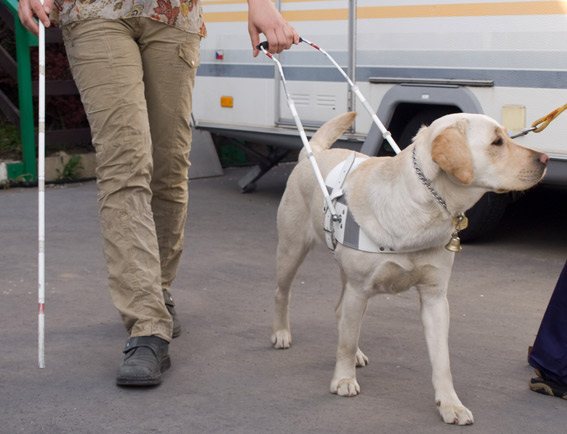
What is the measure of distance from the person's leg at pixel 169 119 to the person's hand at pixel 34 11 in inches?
16.5

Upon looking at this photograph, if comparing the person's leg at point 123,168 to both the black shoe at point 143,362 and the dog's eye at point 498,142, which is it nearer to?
the black shoe at point 143,362

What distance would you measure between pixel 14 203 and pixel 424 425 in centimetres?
540

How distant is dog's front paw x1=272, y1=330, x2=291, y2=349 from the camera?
4.04 meters

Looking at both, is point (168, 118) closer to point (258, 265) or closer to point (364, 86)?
point (258, 265)

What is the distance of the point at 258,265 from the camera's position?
5.66m

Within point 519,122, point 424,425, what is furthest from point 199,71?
point 424,425

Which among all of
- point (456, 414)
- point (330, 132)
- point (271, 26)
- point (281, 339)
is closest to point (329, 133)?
point (330, 132)

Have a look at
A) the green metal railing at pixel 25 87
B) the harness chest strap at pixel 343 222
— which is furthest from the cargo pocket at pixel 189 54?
the green metal railing at pixel 25 87

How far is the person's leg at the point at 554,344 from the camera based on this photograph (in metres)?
3.45

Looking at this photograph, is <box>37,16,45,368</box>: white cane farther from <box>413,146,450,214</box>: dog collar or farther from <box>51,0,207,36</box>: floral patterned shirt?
<box>413,146,450,214</box>: dog collar

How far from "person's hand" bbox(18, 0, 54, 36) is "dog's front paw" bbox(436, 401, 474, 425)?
2.11 metres

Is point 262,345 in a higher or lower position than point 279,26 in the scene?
lower

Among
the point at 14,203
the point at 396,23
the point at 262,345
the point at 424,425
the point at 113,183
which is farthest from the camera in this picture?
the point at 14,203

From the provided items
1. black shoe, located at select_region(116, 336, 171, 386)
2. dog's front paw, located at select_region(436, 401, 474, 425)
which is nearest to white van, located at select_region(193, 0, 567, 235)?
dog's front paw, located at select_region(436, 401, 474, 425)
